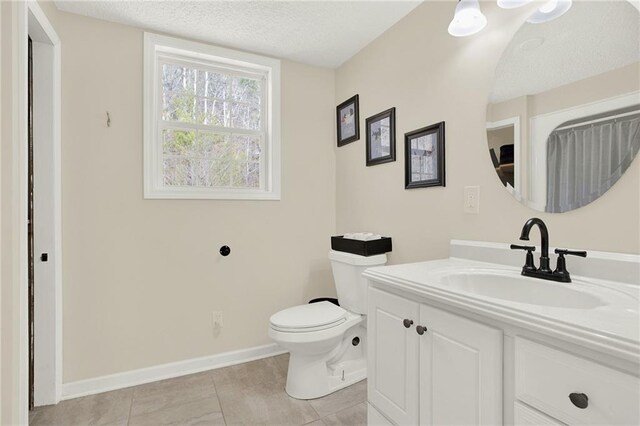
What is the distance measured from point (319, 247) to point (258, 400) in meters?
1.21

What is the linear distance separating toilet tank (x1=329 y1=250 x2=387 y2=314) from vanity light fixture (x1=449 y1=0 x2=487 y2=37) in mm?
1285

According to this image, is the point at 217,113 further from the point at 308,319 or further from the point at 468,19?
the point at 468,19

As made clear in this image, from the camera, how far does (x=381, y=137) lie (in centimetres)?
226

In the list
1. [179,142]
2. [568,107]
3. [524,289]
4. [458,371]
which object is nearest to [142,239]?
[179,142]

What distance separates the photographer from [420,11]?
6.37ft

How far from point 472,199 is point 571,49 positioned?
0.71 m

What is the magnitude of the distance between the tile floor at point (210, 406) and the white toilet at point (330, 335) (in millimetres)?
79

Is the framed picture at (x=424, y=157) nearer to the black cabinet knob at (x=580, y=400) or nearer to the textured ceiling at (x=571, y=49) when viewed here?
the textured ceiling at (x=571, y=49)

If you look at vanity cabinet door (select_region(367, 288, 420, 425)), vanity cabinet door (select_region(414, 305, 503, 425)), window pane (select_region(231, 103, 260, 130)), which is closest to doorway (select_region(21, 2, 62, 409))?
window pane (select_region(231, 103, 260, 130))

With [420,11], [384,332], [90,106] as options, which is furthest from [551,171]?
[90,106]

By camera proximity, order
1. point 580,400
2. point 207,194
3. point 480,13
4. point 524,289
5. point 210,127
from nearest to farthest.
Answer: point 580,400, point 524,289, point 480,13, point 207,194, point 210,127
